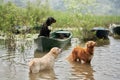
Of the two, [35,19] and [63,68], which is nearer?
[63,68]

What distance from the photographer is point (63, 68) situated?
478 inches

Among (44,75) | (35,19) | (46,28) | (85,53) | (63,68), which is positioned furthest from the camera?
(35,19)

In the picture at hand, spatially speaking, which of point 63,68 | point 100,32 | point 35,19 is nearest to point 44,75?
point 63,68

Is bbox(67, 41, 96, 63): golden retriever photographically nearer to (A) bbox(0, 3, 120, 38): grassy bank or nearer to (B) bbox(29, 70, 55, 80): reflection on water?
(B) bbox(29, 70, 55, 80): reflection on water

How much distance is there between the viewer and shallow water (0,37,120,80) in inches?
424

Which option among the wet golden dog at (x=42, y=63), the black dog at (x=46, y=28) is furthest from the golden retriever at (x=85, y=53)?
the black dog at (x=46, y=28)

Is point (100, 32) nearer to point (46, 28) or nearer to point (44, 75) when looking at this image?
point (46, 28)

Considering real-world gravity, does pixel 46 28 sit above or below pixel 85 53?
above

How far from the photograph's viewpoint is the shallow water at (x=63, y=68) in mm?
10759

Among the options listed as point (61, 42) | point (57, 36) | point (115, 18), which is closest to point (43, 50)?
point (61, 42)

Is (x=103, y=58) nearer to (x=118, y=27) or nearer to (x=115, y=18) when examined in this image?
(x=118, y=27)

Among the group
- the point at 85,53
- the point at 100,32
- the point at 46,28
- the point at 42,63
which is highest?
the point at 46,28

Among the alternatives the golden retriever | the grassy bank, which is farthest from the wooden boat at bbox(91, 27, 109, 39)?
the golden retriever

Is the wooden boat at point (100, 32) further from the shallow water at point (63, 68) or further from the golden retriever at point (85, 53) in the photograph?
the golden retriever at point (85, 53)
